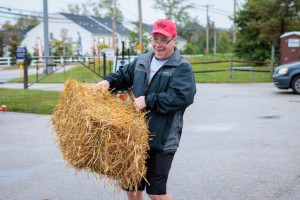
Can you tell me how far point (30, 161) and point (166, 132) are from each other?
3710 mm

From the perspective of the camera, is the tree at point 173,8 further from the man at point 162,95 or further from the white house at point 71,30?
the man at point 162,95

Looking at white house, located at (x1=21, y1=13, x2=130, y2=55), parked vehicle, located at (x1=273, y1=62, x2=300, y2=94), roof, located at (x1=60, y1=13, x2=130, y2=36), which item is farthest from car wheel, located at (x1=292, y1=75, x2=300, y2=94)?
roof, located at (x1=60, y1=13, x2=130, y2=36)

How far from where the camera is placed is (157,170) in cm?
350

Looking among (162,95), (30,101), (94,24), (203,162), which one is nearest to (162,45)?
(162,95)

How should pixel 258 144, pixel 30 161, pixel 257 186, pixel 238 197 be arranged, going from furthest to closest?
pixel 258 144 → pixel 30 161 → pixel 257 186 → pixel 238 197

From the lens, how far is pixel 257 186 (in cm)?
541

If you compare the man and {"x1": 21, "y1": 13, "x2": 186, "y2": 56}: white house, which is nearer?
the man

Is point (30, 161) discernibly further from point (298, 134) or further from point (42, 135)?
point (298, 134)

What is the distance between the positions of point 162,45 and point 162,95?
39 cm

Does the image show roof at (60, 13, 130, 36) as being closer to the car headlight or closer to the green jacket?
the car headlight

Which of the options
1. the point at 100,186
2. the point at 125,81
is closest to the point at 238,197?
the point at 100,186

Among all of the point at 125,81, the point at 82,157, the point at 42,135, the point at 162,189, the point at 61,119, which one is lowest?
the point at 42,135

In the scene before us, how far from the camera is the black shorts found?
3500 millimetres

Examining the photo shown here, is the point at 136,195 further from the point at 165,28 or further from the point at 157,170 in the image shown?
the point at 165,28
